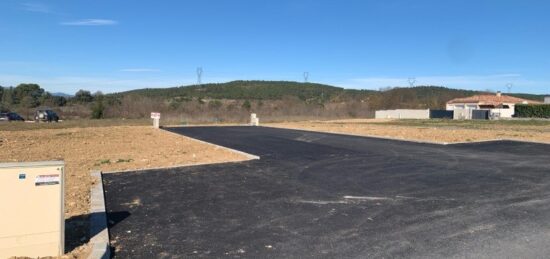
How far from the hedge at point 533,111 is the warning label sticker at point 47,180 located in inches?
2839

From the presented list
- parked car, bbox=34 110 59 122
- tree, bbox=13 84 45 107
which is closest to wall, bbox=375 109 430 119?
parked car, bbox=34 110 59 122

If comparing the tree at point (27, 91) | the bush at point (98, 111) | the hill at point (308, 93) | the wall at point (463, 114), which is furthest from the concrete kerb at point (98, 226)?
the tree at point (27, 91)

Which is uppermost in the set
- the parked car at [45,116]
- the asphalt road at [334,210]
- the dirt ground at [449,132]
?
the parked car at [45,116]

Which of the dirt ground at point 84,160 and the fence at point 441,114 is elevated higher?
the fence at point 441,114

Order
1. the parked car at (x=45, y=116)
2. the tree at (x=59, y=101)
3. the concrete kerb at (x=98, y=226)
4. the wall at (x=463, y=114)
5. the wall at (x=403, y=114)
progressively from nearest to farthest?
the concrete kerb at (x=98, y=226)
the parked car at (x=45, y=116)
the wall at (x=463, y=114)
the wall at (x=403, y=114)
the tree at (x=59, y=101)

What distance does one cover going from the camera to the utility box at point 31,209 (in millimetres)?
4754

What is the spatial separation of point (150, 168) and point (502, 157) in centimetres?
1067

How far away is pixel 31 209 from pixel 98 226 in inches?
52.6

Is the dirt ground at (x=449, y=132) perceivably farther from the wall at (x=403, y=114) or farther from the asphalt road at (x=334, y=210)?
the wall at (x=403, y=114)

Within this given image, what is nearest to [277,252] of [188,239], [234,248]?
[234,248]

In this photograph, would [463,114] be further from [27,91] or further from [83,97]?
→ [27,91]

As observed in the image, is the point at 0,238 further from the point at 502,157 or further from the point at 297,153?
the point at 502,157

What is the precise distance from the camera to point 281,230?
6.06m

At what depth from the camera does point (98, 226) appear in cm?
608
